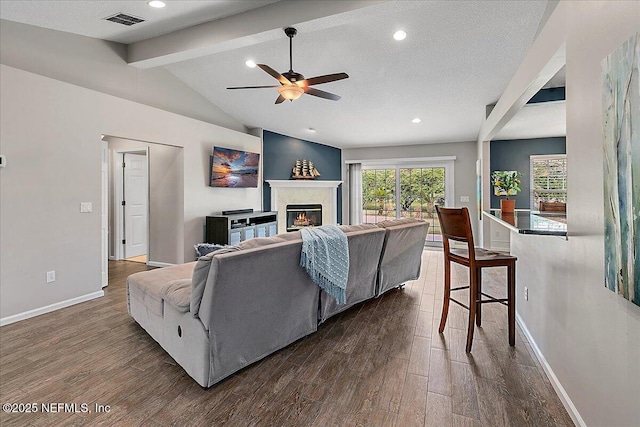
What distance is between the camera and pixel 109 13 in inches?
136

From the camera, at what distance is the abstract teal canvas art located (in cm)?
113

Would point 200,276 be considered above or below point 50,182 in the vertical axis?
below

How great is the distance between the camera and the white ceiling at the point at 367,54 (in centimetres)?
332

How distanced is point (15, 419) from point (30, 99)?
3113 mm

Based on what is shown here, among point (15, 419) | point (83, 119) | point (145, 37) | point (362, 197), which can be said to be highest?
point (145, 37)

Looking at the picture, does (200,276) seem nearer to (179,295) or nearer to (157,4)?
(179,295)

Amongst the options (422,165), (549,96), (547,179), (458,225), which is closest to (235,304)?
(458,225)

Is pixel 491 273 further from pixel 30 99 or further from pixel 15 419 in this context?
pixel 30 99

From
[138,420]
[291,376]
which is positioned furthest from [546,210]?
[138,420]

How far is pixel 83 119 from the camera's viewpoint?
3.89m

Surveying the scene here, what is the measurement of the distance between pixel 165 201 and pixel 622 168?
602 cm

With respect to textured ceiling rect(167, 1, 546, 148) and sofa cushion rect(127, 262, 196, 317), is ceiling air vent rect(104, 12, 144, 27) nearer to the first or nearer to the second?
textured ceiling rect(167, 1, 546, 148)

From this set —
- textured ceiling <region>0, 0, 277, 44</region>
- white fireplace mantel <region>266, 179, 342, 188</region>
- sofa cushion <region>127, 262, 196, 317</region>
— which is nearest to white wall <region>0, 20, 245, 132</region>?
textured ceiling <region>0, 0, 277, 44</region>

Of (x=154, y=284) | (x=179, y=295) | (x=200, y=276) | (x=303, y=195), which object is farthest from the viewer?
(x=303, y=195)
